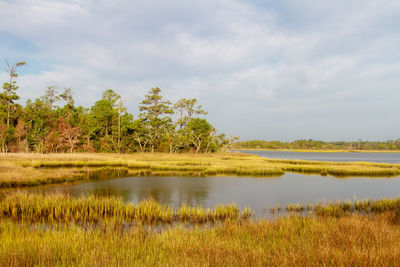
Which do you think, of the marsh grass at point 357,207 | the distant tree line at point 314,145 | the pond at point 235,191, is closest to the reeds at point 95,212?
the pond at point 235,191

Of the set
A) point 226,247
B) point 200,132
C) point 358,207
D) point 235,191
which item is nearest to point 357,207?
point 358,207

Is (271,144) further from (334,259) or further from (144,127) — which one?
(334,259)

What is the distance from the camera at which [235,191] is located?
18734 millimetres

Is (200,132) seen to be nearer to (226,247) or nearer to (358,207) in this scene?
(358,207)

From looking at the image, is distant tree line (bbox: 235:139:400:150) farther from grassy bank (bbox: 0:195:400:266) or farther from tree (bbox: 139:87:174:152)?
grassy bank (bbox: 0:195:400:266)

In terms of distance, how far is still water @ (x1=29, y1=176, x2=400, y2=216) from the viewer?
15.6m

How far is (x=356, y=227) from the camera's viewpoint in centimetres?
796

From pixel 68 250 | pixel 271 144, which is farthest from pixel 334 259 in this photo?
pixel 271 144

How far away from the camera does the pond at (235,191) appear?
15.6 meters

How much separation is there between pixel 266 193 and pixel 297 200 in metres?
2.39

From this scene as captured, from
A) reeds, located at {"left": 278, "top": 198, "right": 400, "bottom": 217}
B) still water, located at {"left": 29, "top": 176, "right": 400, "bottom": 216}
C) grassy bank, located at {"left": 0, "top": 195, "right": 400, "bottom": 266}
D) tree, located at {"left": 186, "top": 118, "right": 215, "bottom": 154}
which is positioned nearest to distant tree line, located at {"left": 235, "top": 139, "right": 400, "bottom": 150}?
tree, located at {"left": 186, "top": 118, "right": 215, "bottom": 154}

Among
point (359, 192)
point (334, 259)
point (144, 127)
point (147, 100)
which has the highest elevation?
point (147, 100)

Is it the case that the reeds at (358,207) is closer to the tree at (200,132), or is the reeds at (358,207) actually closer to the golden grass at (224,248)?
the golden grass at (224,248)

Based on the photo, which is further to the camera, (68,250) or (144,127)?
(144,127)
